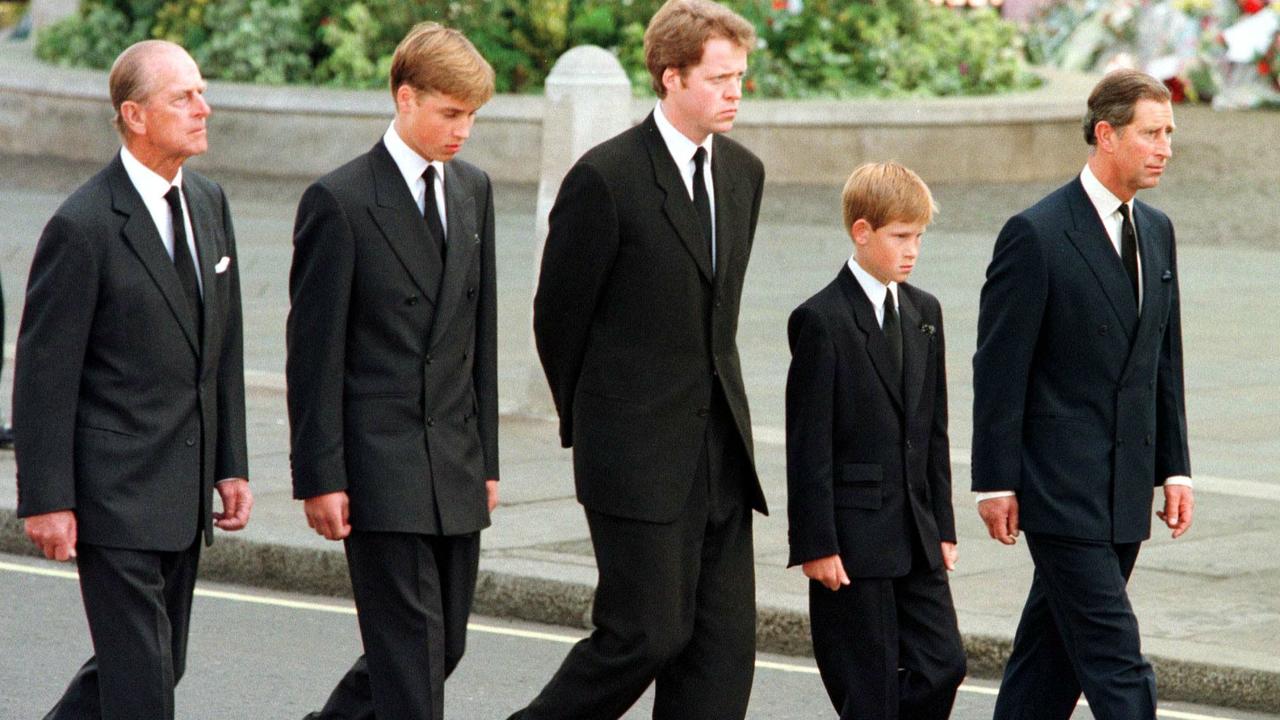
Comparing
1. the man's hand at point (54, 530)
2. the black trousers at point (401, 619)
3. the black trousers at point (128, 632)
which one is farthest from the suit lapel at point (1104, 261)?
the man's hand at point (54, 530)

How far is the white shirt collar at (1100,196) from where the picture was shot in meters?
5.13

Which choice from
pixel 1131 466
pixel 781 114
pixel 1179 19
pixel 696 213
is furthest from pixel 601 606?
pixel 1179 19

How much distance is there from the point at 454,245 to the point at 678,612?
0.95 m

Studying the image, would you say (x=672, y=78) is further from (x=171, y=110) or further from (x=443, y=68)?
(x=171, y=110)

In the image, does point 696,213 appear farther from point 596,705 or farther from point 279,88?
point 279,88

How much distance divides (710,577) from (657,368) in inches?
19.2

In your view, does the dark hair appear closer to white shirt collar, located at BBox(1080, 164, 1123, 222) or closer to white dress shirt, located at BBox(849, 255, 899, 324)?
white shirt collar, located at BBox(1080, 164, 1123, 222)

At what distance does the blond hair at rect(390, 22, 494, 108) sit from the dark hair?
1366mm

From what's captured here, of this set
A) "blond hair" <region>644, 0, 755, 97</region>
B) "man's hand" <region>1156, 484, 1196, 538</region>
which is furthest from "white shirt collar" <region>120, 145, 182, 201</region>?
"man's hand" <region>1156, 484, 1196, 538</region>

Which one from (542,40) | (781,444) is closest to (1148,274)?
(781,444)

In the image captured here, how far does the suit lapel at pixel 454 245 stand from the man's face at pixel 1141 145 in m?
1.44

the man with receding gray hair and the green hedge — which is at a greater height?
the man with receding gray hair

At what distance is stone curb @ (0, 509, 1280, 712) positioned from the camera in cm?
643

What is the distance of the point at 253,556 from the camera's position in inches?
319
